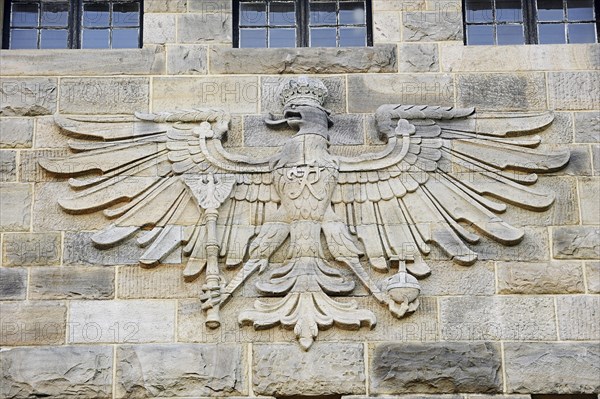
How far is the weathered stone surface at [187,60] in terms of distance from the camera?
12414 mm

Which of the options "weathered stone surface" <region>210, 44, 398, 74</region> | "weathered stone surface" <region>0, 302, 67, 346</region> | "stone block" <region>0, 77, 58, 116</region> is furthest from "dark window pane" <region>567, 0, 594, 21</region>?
"weathered stone surface" <region>0, 302, 67, 346</region>

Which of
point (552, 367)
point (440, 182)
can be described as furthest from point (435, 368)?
point (440, 182)

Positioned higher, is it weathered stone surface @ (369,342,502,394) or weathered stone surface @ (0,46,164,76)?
weathered stone surface @ (0,46,164,76)

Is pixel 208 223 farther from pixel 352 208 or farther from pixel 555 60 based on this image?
pixel 555 60

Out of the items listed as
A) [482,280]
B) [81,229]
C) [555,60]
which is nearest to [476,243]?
[482,280]

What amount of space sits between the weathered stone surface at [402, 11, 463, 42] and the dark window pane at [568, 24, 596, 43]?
107 centimetres

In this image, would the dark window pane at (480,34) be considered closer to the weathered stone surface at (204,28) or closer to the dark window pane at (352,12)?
the dark window pane at (352,12)

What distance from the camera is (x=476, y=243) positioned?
1185 centimetres

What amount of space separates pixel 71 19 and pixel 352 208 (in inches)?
123

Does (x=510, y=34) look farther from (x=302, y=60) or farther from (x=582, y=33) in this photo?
(x=302, y=60)

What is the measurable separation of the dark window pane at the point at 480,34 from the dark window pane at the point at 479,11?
0.23 ft

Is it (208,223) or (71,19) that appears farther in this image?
(71,19)

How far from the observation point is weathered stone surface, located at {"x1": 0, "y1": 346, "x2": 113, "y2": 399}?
11.4 metres

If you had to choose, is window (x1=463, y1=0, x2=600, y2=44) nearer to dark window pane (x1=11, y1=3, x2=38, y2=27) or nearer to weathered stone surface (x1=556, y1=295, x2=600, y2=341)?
weathered stone surface (x1=556, y1=295, x2=600, y2=341)
